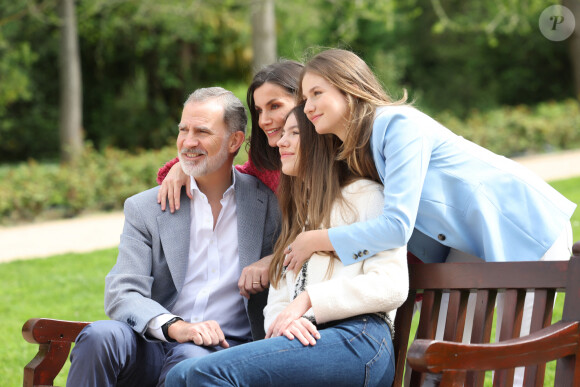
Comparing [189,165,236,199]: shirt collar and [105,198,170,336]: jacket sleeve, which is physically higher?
[189,165,236,199]: shirt collar

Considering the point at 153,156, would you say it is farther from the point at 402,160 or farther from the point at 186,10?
the point at 402,160

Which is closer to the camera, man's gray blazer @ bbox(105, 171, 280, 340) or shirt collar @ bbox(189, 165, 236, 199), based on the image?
man's gray blazer @ bbox(105, 171, 280, 340)

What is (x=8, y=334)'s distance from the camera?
19.4ft

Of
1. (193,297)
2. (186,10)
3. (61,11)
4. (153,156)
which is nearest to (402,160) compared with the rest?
(193,297)

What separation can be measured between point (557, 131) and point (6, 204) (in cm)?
1064

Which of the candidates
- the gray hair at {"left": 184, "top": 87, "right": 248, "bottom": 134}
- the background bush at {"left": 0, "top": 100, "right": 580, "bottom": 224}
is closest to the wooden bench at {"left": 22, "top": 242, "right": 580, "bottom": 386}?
the gray hair at {"left": 184, "top": 87, "right": 248, "bottom": 134}

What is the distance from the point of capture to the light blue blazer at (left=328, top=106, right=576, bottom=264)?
2684 mm

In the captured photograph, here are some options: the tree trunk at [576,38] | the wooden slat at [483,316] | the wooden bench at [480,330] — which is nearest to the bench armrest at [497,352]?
the wooden bench at [480,330]

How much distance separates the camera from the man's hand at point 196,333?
2984 mm

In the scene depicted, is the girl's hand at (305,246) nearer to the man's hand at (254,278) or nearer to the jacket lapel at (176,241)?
the man's hand at (254,278)

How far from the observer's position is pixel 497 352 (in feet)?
7.30

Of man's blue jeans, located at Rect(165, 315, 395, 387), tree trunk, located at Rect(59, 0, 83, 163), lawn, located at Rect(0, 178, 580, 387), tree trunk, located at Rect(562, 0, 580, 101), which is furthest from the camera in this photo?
tree trunk, located at Rect(562, 0, 580, 101)

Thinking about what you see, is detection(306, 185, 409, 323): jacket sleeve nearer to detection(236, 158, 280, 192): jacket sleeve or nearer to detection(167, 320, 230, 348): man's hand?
detection(167, 320, 230, 348): man's hand

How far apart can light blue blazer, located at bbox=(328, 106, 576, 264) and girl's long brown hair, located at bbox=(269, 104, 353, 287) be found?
17cm
